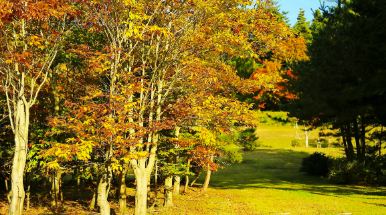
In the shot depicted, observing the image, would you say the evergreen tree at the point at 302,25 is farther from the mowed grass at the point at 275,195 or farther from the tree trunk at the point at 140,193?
the tree trunk at the point at 140,193

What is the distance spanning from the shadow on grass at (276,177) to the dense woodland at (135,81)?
594 centimetres

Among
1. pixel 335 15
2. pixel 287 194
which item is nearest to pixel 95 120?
pixel 287 194

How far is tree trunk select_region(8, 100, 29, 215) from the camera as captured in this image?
1235cm

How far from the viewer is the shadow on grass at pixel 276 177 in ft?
84.0

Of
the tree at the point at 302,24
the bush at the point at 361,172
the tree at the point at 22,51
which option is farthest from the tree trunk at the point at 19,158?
the tree at the point at 302,24

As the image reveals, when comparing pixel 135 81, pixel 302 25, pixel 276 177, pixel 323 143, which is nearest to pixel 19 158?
pixel 135 81

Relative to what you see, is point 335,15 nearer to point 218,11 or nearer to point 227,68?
point 227,68

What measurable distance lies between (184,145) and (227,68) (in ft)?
17.4

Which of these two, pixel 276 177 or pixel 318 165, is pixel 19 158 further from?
pixel 318 165

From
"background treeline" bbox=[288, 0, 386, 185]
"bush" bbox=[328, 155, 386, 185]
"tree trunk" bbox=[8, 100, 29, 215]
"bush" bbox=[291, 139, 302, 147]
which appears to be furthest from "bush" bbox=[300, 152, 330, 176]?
"tree trunk" bbox=[8, 100, 29, 215]

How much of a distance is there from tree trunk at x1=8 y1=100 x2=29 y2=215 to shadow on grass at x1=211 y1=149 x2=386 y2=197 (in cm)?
1634

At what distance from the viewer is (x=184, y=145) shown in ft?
54.2

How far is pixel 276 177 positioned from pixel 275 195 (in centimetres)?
962

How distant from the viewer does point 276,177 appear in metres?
32.7
